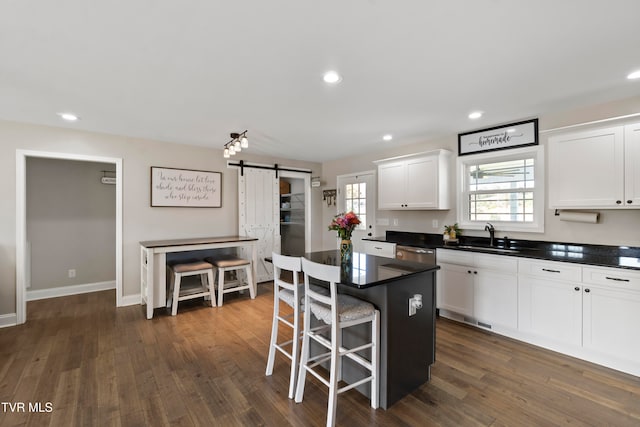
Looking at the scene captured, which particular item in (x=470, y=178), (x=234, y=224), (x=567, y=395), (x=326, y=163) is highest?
(x=326, y=163)

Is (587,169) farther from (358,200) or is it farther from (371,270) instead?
(358,200)

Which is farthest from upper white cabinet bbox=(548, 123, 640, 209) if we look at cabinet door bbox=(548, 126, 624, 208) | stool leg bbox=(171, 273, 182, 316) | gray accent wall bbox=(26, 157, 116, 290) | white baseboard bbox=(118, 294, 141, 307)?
gray accent wall bbox=(26, 157, 116, 290)

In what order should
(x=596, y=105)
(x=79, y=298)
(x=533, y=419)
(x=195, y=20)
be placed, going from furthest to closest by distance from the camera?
(x=79, y=298) → (x=596, y=105) → (x=533, y=419) → (x=195, y=20)

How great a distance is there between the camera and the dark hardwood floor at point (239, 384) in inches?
72.1

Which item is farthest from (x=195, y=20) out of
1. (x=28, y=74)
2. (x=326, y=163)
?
(x=326, y=163)

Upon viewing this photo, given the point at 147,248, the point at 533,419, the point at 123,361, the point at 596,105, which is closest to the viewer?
the point at 533,419

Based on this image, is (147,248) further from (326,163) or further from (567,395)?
(567,395)

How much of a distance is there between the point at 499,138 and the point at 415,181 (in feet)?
3.60

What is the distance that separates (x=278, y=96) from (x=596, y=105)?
3.09 metres

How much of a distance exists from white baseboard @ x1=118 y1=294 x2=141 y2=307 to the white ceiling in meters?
2.30

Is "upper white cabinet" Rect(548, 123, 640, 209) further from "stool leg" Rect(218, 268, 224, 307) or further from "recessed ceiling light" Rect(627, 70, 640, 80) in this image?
"stool leg" Rect(218, 268, 224, 307)

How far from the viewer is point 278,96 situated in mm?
2633

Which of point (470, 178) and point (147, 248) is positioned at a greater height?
point (470, 178)

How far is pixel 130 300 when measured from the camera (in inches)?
158
